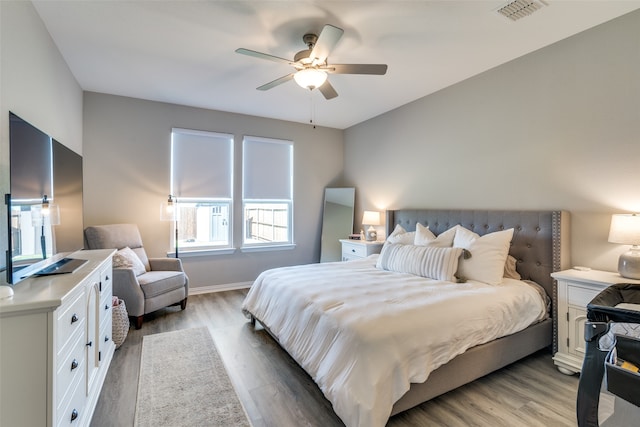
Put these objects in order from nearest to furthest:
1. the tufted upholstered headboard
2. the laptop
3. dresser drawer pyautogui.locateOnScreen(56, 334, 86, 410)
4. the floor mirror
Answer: dresser drawer pyautogui.locateOnScreen(56, 334, 86, 410) < the laptop < the tufted upholstered headboard < the floor mirror

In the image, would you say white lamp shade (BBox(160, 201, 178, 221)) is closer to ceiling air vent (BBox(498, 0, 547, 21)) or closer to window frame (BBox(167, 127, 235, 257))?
window frame (BBox(167, 127, 235, 257))

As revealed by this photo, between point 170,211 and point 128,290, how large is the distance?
1.29 meters

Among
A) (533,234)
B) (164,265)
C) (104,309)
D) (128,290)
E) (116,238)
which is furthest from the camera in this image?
(164,265)

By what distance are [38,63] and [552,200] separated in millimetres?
4515

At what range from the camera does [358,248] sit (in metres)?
4.61

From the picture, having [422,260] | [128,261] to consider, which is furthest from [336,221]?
[128,261]

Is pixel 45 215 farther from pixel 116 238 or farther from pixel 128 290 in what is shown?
pixel 116 238

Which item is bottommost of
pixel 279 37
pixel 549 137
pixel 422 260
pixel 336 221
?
pixel 422 260

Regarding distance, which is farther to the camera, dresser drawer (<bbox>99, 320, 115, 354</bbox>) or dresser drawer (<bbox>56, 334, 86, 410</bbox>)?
dresser drawer (<bbox>99, 320, 115, 354</bbox>)

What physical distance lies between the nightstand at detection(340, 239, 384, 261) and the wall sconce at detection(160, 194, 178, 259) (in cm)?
256

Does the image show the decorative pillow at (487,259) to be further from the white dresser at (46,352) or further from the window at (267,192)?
the window at (267,192)

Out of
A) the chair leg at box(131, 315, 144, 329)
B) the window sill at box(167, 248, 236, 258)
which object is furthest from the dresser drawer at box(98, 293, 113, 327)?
the window sill at box(167, 248, 236, 258)

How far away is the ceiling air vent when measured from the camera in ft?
7.14

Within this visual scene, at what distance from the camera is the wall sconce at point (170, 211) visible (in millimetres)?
4145
